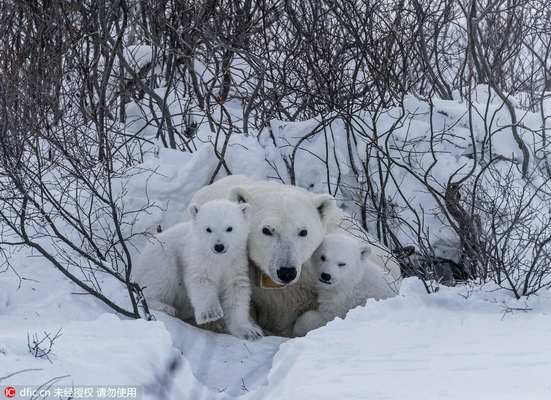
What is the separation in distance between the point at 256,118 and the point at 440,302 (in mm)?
3198

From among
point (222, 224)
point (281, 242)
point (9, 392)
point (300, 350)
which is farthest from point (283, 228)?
point (9, 392)

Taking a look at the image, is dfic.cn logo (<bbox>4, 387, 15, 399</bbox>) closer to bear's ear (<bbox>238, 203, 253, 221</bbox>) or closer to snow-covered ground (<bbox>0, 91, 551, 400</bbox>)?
snow-covered ground (<bbox>0, 91, 551, 400</bbox>)

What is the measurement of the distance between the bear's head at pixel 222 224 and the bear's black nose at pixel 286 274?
0.99 ft

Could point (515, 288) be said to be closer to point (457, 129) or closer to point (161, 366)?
point (161, 366)

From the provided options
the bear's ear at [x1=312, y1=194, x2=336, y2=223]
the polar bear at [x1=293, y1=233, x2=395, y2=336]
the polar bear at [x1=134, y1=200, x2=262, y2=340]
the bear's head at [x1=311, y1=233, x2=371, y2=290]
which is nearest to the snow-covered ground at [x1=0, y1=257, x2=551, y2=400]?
the polar bear at [x1=134, y1=200, x2=262, y2=340]

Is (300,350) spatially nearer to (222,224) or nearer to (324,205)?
(222,224)

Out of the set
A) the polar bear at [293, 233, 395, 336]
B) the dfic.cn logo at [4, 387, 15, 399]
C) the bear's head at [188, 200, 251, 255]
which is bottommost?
the dfic.cn logo at [4, 387, 15, 399]

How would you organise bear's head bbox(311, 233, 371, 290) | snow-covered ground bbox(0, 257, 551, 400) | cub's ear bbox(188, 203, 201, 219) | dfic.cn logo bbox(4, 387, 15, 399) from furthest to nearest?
bear's head bbox(311, 233, 371, 290), cub's ear bbox(188, 203, 201, 219), snow-covered ground bbox(0, 257, 551, 400), dfic.cn logo bbox(4, 387, 15, 399)

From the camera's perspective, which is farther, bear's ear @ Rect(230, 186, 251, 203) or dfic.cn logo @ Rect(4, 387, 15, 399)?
bear's ear @ Rect(230, 186, 251, 203)

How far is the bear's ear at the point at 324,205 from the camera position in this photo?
4.27 meters

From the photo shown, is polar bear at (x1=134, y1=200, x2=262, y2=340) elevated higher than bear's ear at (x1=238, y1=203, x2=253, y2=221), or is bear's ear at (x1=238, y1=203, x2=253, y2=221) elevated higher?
bear's ear at (x1=238, y1=203, x2=253, y2=221)

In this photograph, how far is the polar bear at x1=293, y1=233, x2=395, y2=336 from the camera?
4.22m

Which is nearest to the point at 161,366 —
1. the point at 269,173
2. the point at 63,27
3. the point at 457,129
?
the point at 269,173

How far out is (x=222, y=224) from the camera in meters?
3.83
